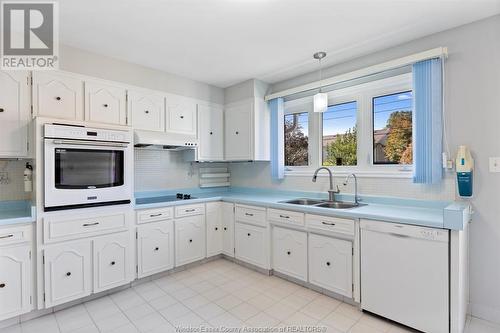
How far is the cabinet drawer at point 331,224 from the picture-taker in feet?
7.54

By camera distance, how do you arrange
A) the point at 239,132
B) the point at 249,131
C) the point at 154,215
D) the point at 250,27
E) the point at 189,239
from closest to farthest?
the point at 250,27, the point at 154,215, the point at 189,239, the point at 249,131, the point at 239,132

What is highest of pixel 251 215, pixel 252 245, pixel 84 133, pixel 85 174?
pixel 84 133

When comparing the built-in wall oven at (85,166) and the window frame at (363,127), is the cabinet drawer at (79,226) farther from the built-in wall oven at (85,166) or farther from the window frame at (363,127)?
the window frame at (363,127)

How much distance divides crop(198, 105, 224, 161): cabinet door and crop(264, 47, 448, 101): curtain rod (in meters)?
0.96

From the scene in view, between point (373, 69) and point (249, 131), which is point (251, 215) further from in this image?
point (373, 69)

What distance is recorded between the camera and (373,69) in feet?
8.51

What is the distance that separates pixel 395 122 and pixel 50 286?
3534 millimetres

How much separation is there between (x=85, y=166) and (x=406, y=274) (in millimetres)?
2827

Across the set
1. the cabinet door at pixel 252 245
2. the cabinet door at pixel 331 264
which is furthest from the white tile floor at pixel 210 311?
the cabinet door at pixel 252 245

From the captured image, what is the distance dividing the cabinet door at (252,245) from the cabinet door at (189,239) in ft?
1.46

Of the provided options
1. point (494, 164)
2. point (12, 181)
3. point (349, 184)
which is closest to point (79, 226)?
point (12, 181)

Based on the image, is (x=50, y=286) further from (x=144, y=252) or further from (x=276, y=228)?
(x=276, y=228)

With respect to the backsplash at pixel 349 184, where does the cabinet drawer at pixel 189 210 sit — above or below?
below

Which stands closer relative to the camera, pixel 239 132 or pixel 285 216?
pixel 285 216
